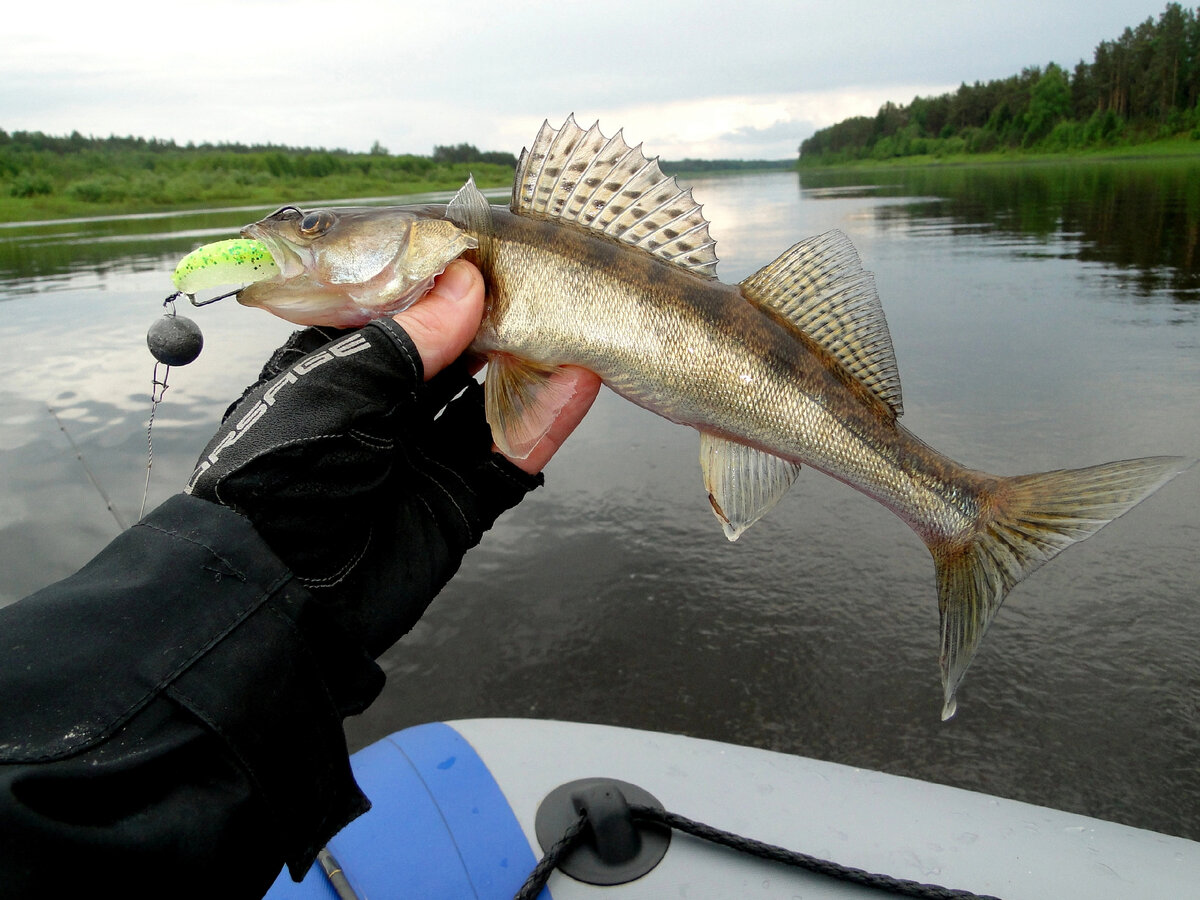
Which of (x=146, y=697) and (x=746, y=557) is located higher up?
(x=146, y=697)

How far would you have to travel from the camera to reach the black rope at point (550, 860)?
2.09 metres

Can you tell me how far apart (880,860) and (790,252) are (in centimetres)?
187

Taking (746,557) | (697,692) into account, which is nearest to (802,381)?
(697,692)

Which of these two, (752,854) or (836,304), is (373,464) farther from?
(752,854)

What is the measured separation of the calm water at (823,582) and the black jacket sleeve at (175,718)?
4.22 feet

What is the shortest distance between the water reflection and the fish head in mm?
11790

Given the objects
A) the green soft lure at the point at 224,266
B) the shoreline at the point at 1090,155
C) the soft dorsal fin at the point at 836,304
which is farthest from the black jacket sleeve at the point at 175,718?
the shoreline at the point at 1090,155

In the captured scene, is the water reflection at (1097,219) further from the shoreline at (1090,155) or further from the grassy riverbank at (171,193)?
the grassy riverbank at (171,193)

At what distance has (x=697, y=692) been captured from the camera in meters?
4.09

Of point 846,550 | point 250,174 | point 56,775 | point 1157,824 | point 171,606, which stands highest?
point 250,174

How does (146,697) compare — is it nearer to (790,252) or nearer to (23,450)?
(790,252)

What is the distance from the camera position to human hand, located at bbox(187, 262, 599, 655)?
180 cm

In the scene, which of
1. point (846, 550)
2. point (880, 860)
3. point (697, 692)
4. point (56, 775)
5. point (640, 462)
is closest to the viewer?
point (56, 775)

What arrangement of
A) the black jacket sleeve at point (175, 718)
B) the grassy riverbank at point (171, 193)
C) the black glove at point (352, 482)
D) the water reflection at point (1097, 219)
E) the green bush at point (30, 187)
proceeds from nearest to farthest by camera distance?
the black jacket sleeve at point (175, 718) < the black glove at point (352, 482) < the water reflection at point (1097, 219) < the grassy riverbank at point (171, 193) < the green bush at point (30, 187)
